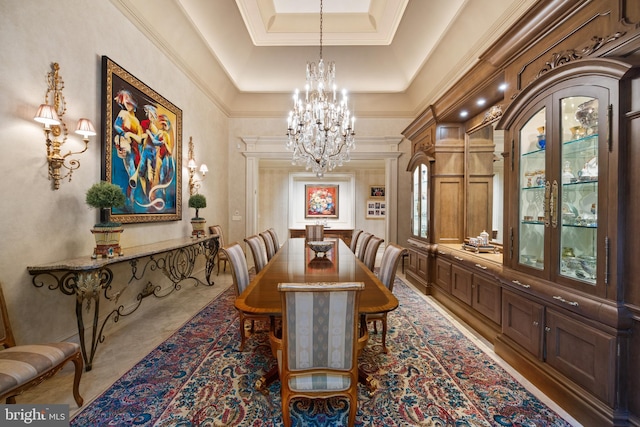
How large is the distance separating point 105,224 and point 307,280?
177cm

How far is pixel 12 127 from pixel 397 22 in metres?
4.44

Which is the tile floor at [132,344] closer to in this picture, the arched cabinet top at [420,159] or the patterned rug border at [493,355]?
the patterned rug border at [493,355]

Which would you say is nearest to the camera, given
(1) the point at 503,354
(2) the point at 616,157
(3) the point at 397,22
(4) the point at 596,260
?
(2) the point at 616,157

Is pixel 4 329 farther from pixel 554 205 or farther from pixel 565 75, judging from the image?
pixel 565 75

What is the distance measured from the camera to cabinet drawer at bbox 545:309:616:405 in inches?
59.4

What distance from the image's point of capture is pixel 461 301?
3.23m

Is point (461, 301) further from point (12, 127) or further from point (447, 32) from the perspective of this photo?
point (12, 127)

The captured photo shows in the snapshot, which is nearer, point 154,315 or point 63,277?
point 63,277

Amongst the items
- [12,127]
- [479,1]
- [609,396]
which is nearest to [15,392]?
[12,127]

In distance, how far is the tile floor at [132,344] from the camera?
5.98 feet

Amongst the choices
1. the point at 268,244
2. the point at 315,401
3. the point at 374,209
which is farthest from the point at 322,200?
the point at 315,401

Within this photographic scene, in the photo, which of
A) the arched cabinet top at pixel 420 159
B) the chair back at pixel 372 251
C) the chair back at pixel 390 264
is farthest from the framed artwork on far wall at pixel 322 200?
the chair back at pixel 390 264

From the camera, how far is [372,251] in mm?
3033

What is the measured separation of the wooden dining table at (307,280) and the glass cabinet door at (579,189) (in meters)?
1.19
